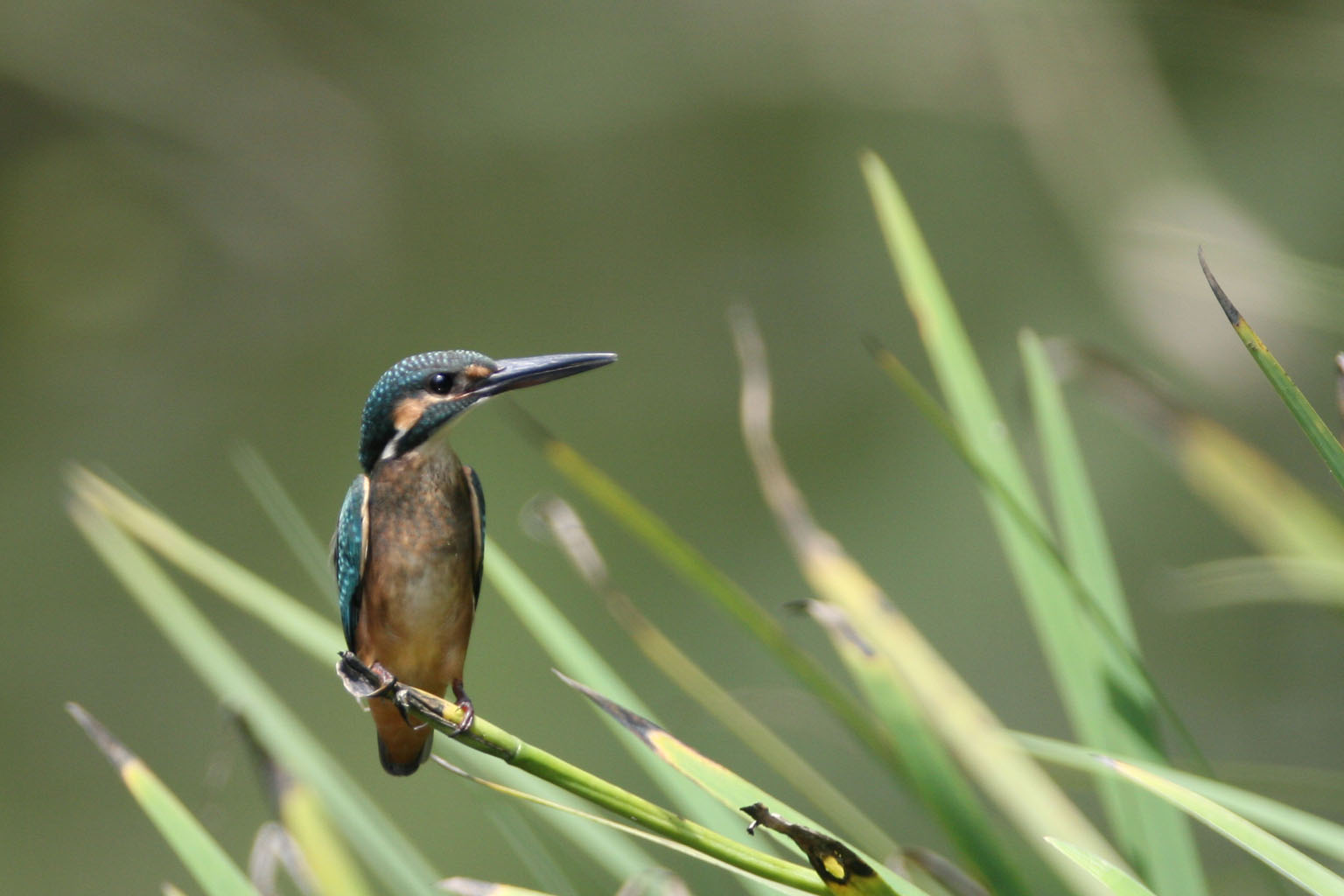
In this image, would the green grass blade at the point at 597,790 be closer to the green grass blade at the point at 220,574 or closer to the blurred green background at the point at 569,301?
the green grass blade at the point at 220,574

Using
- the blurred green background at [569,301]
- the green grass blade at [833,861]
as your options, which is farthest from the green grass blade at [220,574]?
the blurred green background at [569,301]

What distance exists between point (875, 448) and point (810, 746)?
135cm

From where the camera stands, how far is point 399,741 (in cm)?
92

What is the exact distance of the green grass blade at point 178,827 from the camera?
98 cm

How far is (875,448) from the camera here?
5.24 meters

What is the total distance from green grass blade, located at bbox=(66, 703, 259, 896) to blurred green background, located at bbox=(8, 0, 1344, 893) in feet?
10.2

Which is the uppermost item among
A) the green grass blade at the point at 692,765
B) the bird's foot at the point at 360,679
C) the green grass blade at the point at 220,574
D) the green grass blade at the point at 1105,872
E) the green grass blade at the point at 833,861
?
the green grass blade at the point at 220,574

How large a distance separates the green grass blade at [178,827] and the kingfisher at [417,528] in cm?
17

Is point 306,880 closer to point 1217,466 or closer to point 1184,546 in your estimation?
point 1217,466

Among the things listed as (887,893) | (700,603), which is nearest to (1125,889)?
(887,893)

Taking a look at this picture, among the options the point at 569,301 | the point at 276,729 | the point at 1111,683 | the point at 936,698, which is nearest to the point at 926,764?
the point at 936,698

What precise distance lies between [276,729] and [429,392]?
52 cm

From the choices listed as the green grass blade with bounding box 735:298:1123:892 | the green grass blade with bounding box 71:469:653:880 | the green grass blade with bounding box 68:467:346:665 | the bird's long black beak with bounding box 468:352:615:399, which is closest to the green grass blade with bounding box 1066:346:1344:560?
the green grass blade with bounding box 735:298:1123:892

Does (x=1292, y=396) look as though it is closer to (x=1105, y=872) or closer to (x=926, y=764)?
(x=1105, y=872)
